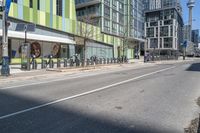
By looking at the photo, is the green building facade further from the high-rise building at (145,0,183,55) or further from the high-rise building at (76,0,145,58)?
the high-rise building at (145,0,183,55)

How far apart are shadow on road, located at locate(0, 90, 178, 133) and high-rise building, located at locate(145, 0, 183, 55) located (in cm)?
12965

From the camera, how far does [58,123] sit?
22.5ft

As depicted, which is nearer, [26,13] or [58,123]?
[58,123]

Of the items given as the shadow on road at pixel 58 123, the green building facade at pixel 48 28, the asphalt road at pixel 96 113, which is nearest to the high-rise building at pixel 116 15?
the green building facade at pixel 48 28

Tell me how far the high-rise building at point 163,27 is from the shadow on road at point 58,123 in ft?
425

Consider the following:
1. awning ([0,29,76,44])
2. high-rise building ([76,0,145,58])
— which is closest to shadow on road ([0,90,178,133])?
awning ([0,29,76,44])

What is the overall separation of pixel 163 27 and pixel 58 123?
143 m

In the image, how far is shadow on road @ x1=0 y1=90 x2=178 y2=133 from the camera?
6.33m

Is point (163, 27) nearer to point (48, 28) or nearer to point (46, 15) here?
point (48, 28)

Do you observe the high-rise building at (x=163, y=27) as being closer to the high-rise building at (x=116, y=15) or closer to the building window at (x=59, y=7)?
the high-rise building at (x=116, y=15)

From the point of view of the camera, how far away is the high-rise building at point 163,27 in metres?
141

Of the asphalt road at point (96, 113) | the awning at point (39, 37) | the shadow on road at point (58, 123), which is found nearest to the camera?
the shadow on road at point (58, 123)

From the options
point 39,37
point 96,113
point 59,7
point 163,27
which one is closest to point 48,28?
point 39,37

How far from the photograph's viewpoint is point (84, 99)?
10352 mm
